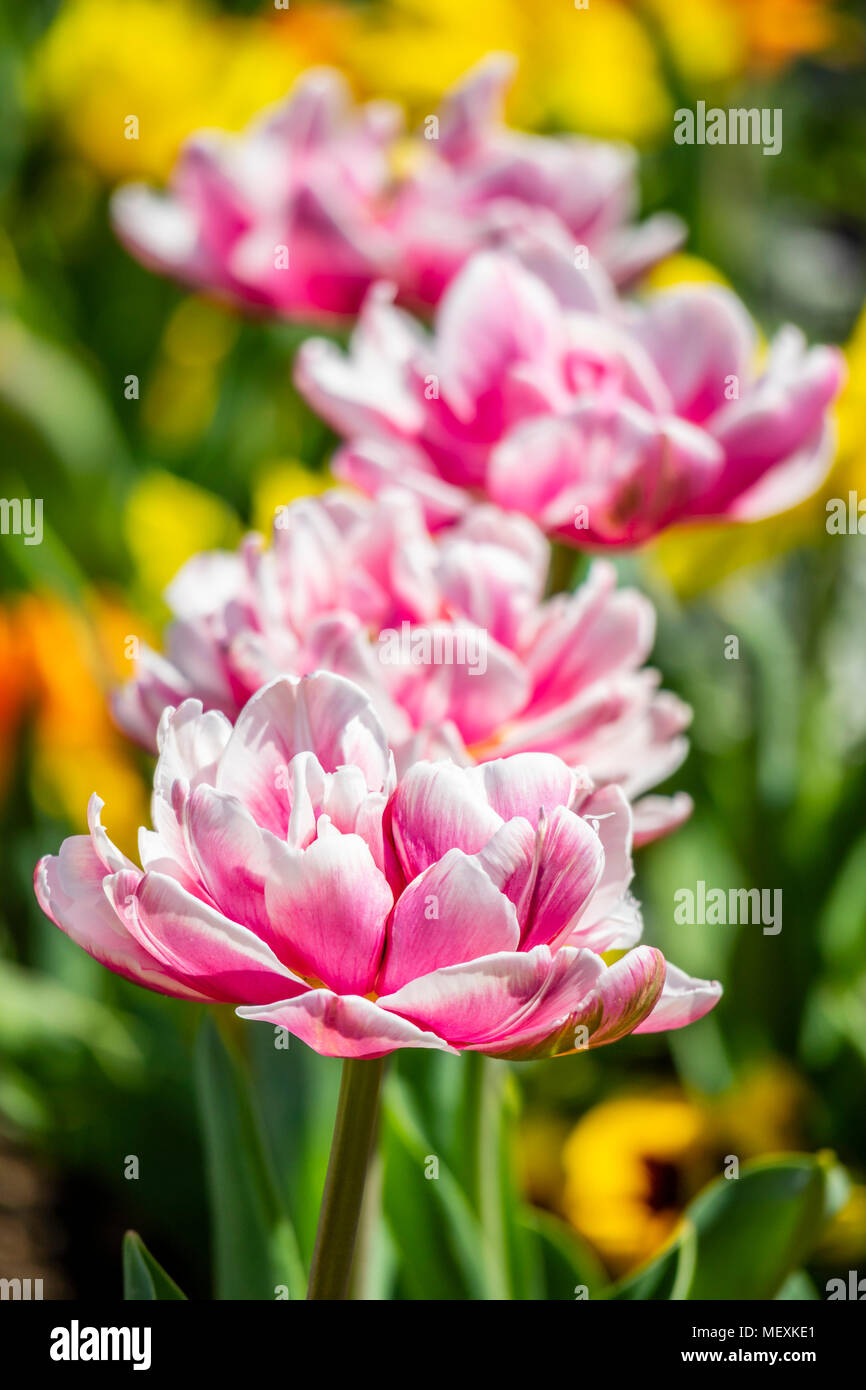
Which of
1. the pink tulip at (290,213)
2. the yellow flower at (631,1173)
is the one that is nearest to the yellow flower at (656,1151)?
the yellow flower at (631,1173)

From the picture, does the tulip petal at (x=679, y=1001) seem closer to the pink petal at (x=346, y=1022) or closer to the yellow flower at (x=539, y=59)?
the pink petal at (x=346, y=1022)

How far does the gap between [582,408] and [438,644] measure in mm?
151

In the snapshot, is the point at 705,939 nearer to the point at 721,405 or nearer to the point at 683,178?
the point at 721,405

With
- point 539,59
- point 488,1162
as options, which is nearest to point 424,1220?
point 488,1162

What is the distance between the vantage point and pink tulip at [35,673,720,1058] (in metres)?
0.34

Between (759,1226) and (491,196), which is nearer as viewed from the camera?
(759,1226)

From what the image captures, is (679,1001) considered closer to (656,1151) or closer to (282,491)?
(656,1151)

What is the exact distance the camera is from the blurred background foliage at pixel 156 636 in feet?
2.93

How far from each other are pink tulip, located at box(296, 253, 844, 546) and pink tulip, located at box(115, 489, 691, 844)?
0.21ft

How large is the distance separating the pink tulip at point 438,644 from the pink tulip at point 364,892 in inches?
2.1

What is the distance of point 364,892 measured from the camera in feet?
1.14

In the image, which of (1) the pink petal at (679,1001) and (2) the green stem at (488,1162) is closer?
(1) the pink petal at (679,1001)

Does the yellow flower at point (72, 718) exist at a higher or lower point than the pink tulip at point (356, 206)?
lower

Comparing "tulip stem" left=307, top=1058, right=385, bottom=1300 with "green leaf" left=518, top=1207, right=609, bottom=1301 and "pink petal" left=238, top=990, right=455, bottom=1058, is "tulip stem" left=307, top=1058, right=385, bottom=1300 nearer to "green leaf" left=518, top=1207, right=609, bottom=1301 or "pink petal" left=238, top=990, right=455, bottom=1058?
"pink petal" left=238, top=990, right=455, bottom=1058
